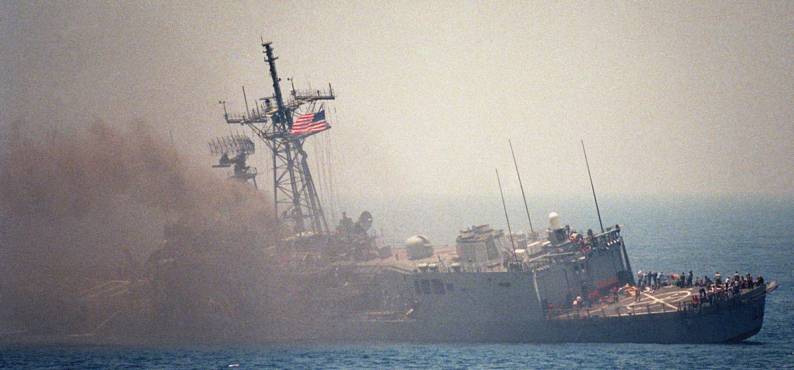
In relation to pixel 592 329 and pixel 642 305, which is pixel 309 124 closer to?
pixel 592 329

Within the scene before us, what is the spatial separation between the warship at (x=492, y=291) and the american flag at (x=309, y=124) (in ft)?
0.24

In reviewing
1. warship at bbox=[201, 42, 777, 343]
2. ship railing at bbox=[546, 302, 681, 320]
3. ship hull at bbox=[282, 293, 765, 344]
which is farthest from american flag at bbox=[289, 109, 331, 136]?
ship railing at bbox=[546, 302, 681, 320]

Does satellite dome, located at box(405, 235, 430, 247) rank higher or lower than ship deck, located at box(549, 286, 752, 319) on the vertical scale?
higher

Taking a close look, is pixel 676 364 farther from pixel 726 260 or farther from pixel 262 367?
pixel 726 260

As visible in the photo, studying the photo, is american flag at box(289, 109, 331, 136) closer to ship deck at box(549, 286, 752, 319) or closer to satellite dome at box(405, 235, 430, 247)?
satellite dome at box(405, 235, 430, 247)

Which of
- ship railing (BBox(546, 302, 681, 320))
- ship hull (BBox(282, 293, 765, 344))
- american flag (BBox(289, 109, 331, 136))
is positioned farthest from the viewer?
american flag (BBox(289, 109, 331, 136))

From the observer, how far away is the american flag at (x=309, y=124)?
169 ft

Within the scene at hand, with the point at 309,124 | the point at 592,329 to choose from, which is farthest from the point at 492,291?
the point at 309,124

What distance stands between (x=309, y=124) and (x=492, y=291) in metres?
17.2

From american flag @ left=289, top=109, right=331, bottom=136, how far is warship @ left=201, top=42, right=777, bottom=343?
0.24 ft

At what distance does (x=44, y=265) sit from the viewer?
60344mm

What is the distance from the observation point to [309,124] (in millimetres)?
51844

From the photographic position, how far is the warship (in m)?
39.4

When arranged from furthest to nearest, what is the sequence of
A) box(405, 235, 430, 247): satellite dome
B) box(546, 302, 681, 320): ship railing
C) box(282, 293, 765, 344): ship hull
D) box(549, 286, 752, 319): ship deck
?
box(405, 235, 430, 247): satellite dome → box(549, 286, 752, 319): ship deck → box(546, 302, 681, 320): ship railing → box(282, 293, 765, 344): ship hull
